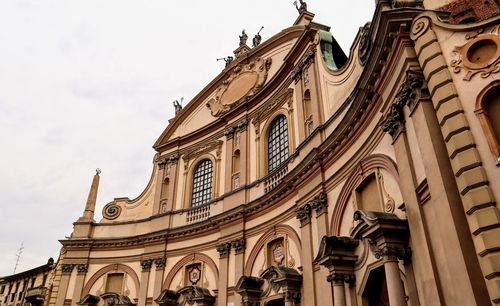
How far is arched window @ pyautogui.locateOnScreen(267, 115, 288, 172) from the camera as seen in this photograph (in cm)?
1731

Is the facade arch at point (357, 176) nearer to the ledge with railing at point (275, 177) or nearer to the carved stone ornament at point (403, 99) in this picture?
the carved stone ornament at point (403, 99)

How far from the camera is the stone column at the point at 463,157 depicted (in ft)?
20.0

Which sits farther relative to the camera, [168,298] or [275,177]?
[168,298]

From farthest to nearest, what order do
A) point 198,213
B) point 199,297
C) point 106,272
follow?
point 106,272
point 198,213
point 199,297

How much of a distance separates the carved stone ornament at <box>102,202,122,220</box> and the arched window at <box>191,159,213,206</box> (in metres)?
4.38

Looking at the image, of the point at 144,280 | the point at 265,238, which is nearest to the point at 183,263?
the point at 144,280

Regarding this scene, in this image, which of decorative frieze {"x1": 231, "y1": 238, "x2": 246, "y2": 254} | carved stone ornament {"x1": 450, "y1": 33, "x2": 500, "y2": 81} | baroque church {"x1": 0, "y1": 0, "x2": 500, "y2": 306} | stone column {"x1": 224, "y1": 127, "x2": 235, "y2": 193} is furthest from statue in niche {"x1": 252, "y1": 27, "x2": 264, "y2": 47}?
carved stone ornament {"x1": 450, "y1": 33, "x2": 500, "y2": 81}

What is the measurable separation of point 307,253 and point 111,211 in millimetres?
12881

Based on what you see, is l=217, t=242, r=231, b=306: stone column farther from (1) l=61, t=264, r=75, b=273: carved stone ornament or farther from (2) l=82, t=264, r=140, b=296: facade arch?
(1) l=61, t=264, r=75, b=273: carved stone ornament

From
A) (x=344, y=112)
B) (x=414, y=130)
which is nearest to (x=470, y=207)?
(x=414, y=130)

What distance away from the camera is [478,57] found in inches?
298

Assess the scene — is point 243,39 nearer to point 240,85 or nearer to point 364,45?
point 240,85

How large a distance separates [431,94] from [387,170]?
8.68 ft

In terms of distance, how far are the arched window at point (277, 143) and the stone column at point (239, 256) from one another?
320 cm
